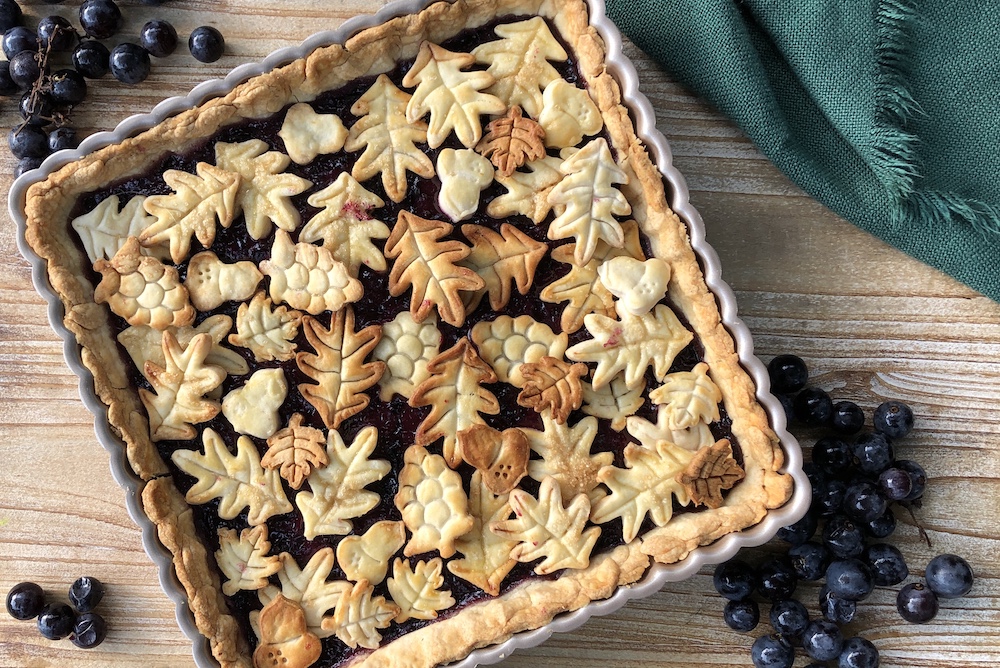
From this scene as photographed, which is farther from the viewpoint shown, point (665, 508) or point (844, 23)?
point (844, 23)

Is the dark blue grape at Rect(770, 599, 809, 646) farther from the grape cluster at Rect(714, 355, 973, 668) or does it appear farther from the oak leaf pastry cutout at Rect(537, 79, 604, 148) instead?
the oak leaf pastry cutout at Rect(537, 79, 604, 148)

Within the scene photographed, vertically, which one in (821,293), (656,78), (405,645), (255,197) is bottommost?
(405,645)

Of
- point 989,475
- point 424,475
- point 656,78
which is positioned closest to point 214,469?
point 424,475

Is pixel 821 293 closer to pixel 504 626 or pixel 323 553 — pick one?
pixel 504 626

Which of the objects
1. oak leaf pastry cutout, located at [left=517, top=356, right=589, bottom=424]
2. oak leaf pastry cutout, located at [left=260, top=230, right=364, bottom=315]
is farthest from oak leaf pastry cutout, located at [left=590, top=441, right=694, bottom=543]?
oak leaf pastry cutout, located at [left=260, top=230, right=364, bottom=315]

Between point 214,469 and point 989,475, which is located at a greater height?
point 214,469

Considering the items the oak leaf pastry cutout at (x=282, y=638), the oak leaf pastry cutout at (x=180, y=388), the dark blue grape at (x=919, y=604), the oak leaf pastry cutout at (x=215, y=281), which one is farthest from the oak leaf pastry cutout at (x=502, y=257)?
the dark blue grape at (x=919, y=604)

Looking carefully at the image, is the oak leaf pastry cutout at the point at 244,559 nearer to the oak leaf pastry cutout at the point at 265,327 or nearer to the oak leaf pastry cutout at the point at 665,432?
the oak leaf pastry cutout at the point at 265,327
